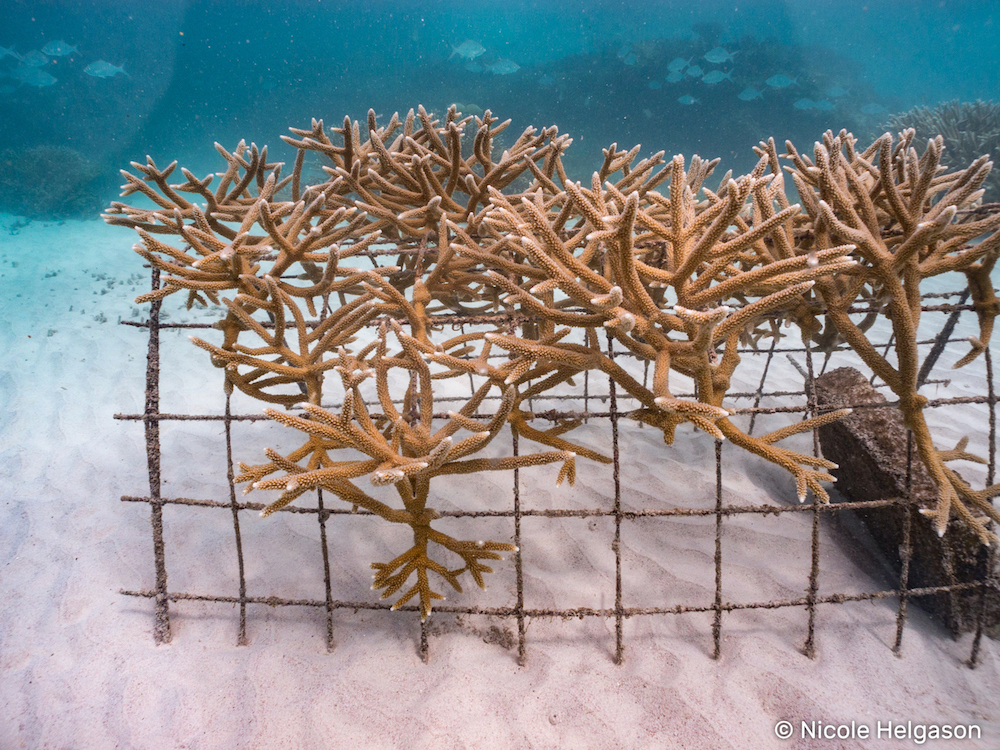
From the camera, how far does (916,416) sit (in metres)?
1.94

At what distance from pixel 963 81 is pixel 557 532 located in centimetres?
6751

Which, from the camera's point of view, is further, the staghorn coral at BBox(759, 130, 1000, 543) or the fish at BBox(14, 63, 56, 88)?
the fish at BBox(14, 63, 56, 88)

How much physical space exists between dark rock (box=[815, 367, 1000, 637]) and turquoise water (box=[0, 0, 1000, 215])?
20.4 metres

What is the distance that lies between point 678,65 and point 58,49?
59453 mm

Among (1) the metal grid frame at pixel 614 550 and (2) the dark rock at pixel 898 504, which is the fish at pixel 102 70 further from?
(2) the dark rock at pixel 898 504

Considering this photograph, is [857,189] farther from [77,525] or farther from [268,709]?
[77,525]

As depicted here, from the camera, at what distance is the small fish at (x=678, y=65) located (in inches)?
1110

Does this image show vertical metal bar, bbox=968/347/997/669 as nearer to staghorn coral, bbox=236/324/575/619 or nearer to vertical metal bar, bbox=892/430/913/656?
vertical metal bar, bbox=892/430/913/656

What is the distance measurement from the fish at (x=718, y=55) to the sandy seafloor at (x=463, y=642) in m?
27.3

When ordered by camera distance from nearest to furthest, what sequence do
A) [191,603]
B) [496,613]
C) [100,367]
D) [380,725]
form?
[380,725]
[496,613]
[191,603]
[100,367]

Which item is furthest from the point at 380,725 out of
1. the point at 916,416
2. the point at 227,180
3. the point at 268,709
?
the point at 227,180

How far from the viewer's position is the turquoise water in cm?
2811

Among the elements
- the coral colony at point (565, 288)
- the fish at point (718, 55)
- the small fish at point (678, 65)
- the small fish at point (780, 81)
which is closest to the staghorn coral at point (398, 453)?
the coral colony at point (565, 288)

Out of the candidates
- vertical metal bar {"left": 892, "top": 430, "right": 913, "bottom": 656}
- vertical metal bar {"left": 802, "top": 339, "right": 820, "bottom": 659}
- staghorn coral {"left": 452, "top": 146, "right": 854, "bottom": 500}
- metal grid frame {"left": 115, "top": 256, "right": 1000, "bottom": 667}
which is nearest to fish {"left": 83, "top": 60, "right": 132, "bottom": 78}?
metal grid frame {"left": 115, "top": 256, "right": 1000, "bottom": 667}
